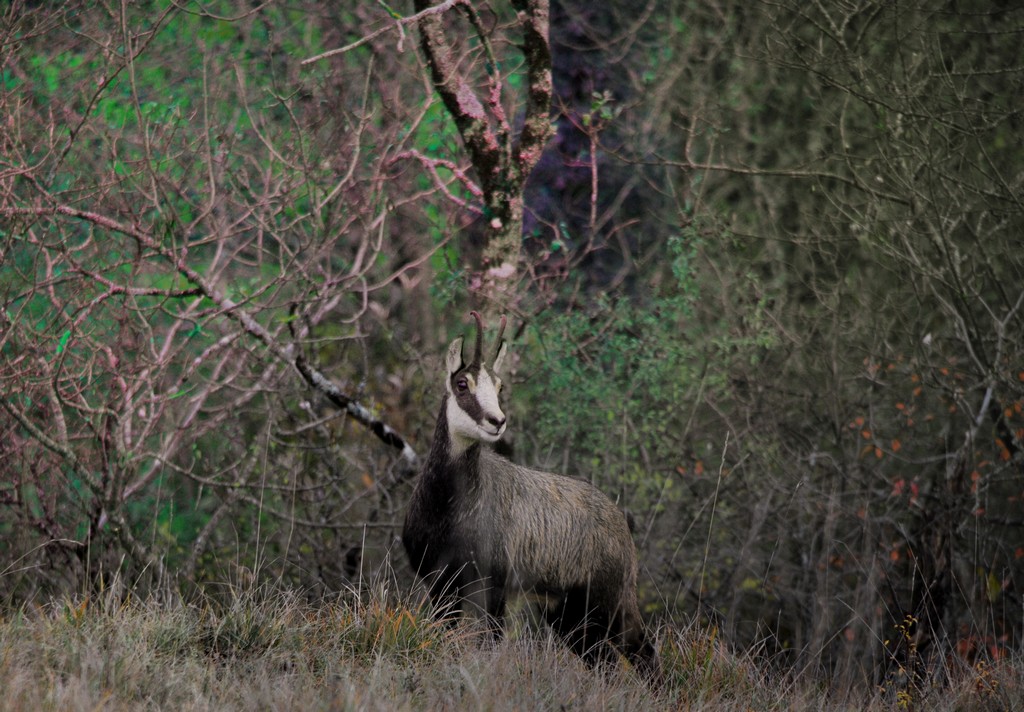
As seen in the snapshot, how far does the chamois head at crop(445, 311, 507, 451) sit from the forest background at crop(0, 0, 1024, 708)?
2.49 ft

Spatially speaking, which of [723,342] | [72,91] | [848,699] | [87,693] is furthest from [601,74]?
[87,693]

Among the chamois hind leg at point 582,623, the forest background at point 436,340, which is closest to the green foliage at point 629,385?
the forest background at point 436,340

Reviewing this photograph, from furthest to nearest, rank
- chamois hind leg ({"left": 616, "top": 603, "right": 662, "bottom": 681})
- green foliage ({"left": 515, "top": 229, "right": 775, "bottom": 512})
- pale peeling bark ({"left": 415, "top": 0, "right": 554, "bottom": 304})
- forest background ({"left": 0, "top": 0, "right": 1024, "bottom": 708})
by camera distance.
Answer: green foliage ({"left": 515, "top": 229, "right": 775, "bottom": 512}), pale peeling bark ({"left": 415, "top": 0, "right": 554, "bottom": 304}), forest background ({"left": 0, "top": 0, "right": 1024, "bottom": 708}), chamois hind leg ({"left": 616, "top": 603, "right": 662, "bottom": 681})

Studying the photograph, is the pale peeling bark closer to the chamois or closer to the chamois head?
the chamois

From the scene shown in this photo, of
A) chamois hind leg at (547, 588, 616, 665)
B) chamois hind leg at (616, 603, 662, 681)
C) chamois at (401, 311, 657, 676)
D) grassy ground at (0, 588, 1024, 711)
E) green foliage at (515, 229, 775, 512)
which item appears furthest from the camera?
green foliage at (515, 229, 775, 512)

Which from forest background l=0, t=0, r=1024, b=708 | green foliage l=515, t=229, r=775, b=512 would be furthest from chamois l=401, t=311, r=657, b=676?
green foliage l=515, t=229, r=775, b=512

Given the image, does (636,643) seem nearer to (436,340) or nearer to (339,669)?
(339,669)

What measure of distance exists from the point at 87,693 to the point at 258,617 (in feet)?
4.08

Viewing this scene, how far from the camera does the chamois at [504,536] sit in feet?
20.6

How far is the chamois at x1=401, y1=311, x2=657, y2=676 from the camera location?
6.28 meters

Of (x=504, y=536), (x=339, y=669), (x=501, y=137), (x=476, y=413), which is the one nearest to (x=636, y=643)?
(x=504, y=536)

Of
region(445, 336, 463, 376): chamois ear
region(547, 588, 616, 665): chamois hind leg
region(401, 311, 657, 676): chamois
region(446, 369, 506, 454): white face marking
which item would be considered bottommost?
region(547, 588, 616, 665): chamois hind leg

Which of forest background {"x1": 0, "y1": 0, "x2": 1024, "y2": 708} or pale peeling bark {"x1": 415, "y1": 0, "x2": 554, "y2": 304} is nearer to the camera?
forest background {"x1": 0, "y1": 0, "x2": 1024, "y2": 708}

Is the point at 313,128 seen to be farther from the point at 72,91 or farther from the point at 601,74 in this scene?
the point at 601,74
